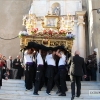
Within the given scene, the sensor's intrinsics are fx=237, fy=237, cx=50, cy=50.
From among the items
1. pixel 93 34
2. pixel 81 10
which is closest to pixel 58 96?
pixel 93 34

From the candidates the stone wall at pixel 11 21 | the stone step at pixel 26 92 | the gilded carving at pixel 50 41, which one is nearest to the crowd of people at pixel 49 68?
the stone step at pixel 26 92

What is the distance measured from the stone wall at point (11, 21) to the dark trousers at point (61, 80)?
8033 mm

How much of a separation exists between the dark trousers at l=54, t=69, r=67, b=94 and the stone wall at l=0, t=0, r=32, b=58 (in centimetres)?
803

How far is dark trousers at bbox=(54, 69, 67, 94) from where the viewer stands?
8815mm

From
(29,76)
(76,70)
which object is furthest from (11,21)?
(76,70)

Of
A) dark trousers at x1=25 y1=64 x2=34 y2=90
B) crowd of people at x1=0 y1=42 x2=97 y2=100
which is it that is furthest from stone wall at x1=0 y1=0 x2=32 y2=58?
dark trousers at x1=25 y1=64 x2=34 y2=90

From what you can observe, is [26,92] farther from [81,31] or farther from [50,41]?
[81,31]

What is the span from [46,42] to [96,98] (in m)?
3.53

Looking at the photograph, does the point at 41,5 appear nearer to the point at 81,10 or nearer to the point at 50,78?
the point at 81,10

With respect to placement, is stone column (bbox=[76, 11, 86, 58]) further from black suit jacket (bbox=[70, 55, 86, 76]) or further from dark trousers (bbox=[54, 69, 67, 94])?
black suit jacket (bbox=[70, 55, 86, 76])

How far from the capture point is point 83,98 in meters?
8.52

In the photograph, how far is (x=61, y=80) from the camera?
8.90 m

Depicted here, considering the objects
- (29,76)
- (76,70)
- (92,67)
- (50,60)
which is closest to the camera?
(76,70)

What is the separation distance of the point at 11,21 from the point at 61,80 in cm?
953
